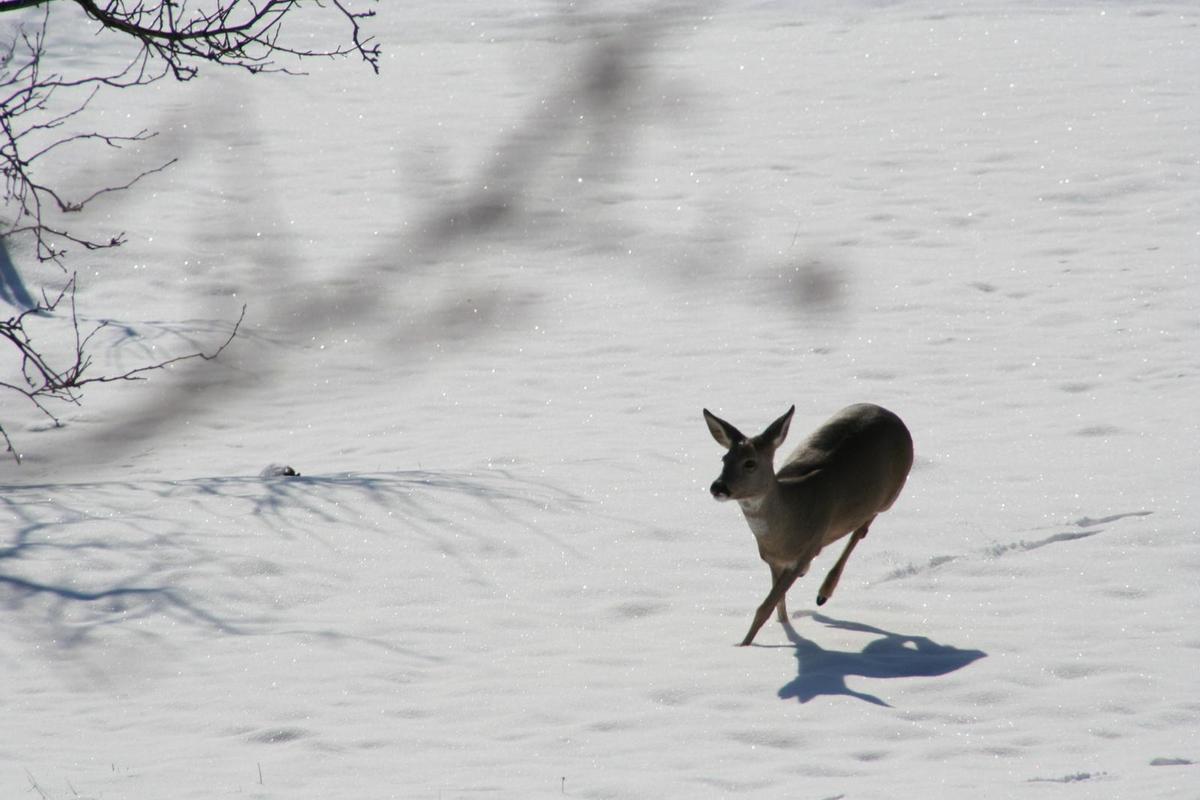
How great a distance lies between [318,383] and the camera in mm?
15531

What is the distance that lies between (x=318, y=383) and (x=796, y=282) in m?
7.17

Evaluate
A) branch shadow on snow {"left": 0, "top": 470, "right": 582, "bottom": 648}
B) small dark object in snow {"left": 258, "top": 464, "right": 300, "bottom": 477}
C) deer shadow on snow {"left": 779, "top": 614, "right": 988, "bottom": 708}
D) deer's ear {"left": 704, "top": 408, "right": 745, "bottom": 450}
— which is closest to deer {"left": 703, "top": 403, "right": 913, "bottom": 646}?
deer's ear {"left": 704, "top": 408, "right": 745, "bottom": 450}

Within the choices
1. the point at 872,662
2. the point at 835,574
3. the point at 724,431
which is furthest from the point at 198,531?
the point at 872,662

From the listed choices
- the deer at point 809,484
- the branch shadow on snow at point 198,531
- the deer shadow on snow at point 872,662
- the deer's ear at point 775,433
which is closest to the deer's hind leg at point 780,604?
the deer at point 809,484

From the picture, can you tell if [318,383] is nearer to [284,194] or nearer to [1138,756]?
[284,194]

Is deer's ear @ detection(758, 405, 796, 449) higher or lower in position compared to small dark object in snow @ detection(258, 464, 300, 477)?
lower

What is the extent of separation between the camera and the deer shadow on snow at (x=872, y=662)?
663cm

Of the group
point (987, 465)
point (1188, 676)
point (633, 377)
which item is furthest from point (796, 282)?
point (1188, 676)

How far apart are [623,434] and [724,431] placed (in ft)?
17.7

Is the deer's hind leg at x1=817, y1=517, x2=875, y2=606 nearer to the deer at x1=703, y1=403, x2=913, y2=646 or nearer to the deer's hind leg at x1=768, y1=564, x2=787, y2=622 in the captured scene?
the deer at x1=703, y1=403, x2=913, y2=646

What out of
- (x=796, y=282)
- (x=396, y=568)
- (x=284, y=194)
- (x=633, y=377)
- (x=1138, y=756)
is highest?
(x=284, y=194)

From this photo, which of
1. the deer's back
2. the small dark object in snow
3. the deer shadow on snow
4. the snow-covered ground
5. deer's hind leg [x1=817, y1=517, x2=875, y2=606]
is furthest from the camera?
the small dark object in snow

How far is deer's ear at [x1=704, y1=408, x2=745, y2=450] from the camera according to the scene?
7301 millimetres

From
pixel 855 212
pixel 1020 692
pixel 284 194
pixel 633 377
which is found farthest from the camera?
pixel 284 194
